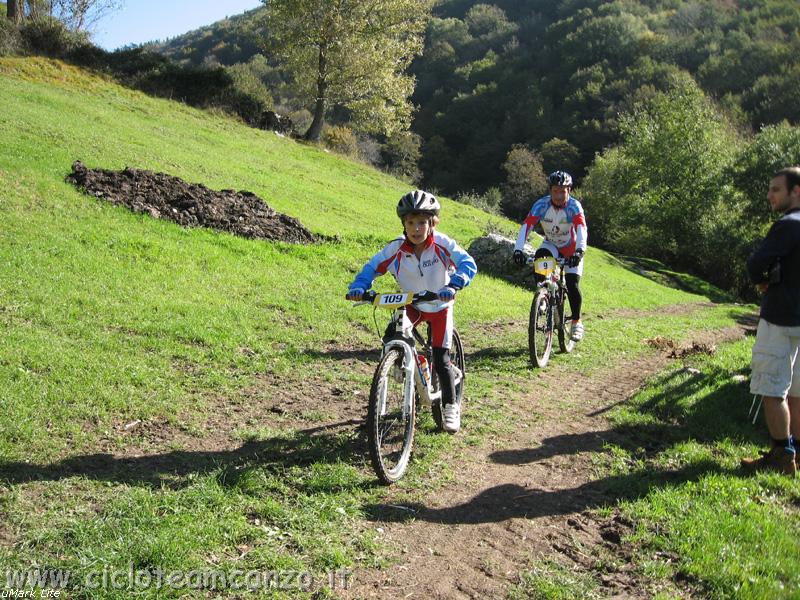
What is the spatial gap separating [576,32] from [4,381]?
103380 millimetres

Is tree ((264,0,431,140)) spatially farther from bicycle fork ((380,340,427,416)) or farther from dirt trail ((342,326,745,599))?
bicycle fork ((380,340,427,416))

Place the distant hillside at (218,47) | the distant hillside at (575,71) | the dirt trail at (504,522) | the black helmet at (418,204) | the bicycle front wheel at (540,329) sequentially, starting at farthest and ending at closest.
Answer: the distant hillside at (218,47) → the distant hillside at (575,71) → the bicycle front wheel at (540,329) → the black helmet at (418,204) → the dirt trail at (504,522)

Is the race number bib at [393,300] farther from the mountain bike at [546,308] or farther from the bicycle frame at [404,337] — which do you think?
the mountain bike at [546,308]

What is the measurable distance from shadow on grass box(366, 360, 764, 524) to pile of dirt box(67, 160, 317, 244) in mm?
9383

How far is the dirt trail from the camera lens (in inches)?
154

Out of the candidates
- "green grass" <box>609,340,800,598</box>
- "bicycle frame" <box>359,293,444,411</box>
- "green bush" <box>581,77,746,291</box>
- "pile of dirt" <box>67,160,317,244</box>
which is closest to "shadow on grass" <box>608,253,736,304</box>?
"green bush" <box>581,77,746,291</box>

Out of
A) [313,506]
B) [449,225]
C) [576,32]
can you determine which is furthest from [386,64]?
[576,32]

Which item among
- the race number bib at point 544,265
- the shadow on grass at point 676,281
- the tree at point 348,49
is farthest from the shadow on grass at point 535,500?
the tree at point 348,49

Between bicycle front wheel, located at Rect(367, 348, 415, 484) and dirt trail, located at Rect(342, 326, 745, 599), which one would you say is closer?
dirt trail, located at Rect(342, 326, 745, 599)

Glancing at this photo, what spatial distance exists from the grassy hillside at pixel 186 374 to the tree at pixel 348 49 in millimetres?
19251

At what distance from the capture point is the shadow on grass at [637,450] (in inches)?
193

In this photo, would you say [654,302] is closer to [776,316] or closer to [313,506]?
[776,316]

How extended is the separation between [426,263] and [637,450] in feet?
10.0

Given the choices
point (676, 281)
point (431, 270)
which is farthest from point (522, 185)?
point (431, 270)
